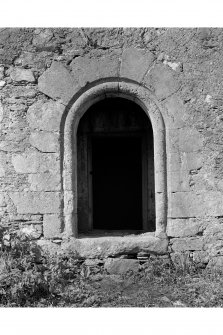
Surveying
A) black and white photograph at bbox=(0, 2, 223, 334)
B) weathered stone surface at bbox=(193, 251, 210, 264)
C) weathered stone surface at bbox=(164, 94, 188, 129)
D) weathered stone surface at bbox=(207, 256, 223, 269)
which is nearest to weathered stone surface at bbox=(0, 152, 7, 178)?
black and white photograph at bbox=(0, 2, 223, 334)

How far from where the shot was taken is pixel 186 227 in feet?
18.9

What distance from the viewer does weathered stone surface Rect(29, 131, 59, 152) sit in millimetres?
5809

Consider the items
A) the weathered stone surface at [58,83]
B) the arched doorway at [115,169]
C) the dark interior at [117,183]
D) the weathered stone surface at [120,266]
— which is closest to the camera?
the weathered stone surface at [120,266]

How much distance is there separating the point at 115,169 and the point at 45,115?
2.33 meters

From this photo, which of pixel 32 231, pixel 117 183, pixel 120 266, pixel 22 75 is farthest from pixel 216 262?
pixel 22 75

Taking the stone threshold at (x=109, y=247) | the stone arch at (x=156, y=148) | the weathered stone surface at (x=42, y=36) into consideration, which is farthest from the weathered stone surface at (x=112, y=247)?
the weathered stone surface at (x=42, y=36)

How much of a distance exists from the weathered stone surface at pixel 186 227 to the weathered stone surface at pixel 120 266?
63 cm

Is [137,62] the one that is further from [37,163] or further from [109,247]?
[109,247]

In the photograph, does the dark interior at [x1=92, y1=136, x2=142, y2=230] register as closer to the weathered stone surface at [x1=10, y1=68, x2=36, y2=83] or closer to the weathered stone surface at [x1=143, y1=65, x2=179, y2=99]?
the weathered stone surface at [x1=143, y1=65, x2=179, y2=99]

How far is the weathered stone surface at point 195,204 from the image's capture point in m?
5.76

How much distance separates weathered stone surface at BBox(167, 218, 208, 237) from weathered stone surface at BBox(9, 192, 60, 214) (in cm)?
157

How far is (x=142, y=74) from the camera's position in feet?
19.1

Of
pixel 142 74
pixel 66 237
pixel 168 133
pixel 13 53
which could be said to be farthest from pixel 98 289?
pixel 13 53

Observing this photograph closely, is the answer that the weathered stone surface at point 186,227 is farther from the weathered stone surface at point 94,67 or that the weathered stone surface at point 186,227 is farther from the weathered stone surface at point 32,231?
the weathered stone surface at point 94,67
